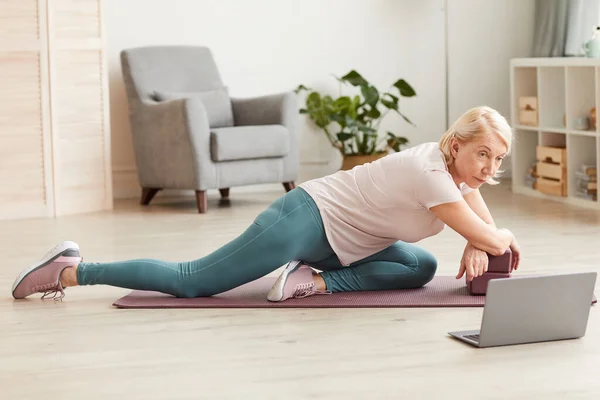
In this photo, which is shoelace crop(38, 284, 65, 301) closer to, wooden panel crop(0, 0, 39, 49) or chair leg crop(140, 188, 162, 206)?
wooden panel crop(0, 0, 39, 49)

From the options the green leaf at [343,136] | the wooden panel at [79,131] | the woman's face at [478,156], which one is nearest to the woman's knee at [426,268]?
the woman's face at [478,156]

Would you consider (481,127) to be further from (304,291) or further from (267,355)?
(267,355)

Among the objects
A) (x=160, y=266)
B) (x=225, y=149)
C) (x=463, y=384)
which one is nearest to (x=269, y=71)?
(x=225, y=149)

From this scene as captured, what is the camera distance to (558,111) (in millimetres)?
5688

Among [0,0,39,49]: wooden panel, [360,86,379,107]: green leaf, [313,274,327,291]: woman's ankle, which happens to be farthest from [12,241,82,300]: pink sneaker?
[360,86,379,107]: green leaf

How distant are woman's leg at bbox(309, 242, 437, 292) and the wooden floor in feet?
0.76

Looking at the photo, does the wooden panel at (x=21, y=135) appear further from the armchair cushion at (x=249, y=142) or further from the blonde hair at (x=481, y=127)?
the blonde hair at (x=481, y=127)

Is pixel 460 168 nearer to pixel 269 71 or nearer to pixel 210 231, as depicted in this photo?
pixel 210 231

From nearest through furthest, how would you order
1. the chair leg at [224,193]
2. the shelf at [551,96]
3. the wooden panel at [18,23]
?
the wooden panel at [18,23] → the shelf at [551,96] → the chair leg at [224,193]

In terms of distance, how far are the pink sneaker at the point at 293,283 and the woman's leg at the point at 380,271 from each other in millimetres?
79

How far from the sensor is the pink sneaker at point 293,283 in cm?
290

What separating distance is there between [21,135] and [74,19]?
672mm

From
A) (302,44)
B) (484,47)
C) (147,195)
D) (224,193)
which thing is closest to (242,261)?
(147,195)

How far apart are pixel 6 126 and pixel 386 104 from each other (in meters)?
2.29
